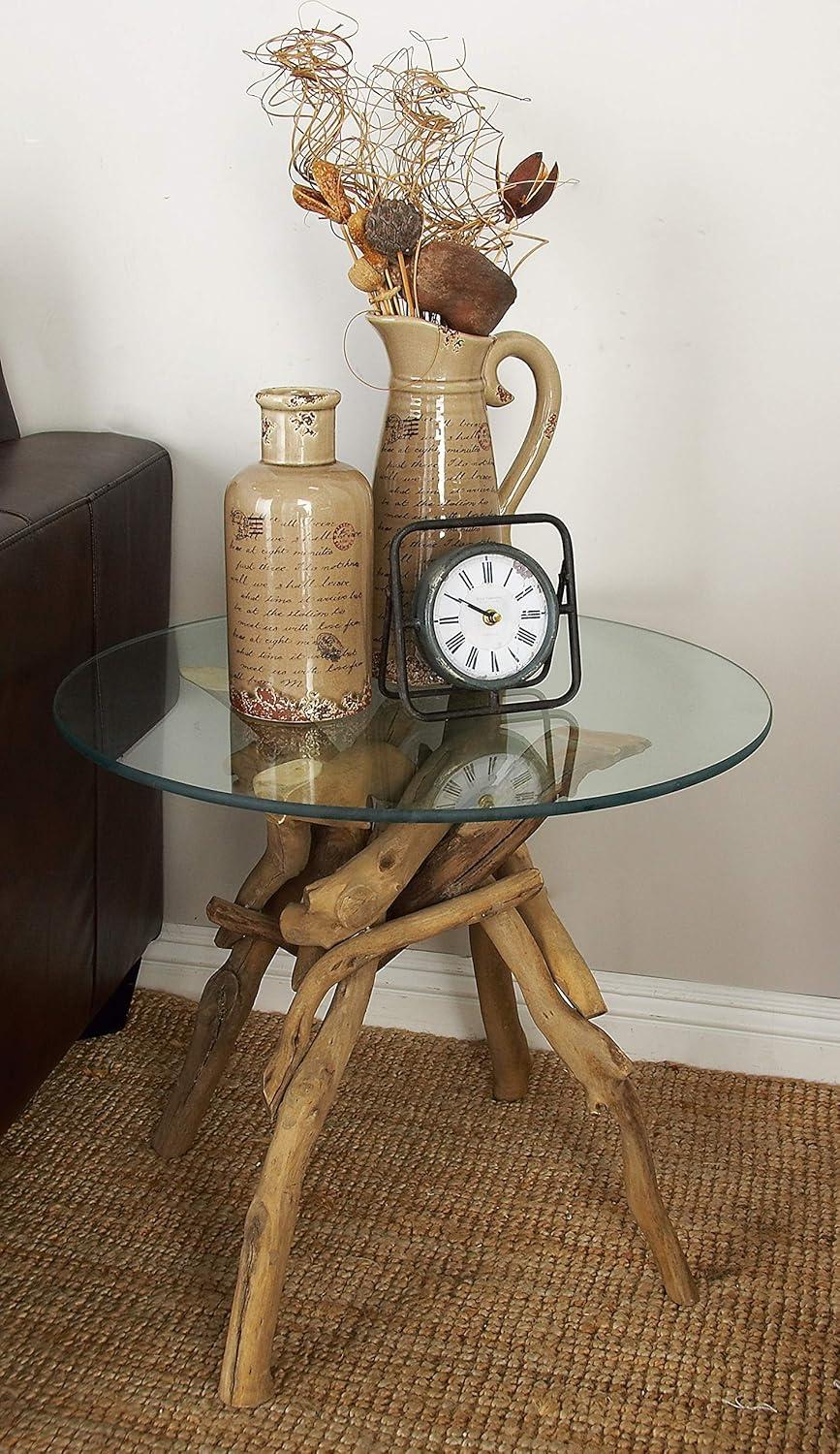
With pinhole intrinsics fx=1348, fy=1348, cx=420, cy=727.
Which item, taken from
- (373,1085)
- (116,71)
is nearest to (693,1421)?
(373,1085)

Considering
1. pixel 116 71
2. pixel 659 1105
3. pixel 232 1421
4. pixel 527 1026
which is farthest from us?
pixel 527 1026

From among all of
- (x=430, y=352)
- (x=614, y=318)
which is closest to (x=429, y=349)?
(x=430, y=352)

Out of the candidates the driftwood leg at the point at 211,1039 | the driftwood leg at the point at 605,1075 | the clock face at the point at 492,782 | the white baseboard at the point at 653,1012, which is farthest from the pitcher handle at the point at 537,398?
the white baseboard at the point at 653,1012

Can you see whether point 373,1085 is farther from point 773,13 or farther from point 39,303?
point 773,13

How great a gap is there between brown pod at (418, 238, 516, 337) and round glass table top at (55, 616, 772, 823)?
314mm

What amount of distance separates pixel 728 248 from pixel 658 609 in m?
0.37

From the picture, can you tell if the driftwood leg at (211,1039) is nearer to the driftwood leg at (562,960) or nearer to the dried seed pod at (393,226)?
the driftwood leg at (562,960)

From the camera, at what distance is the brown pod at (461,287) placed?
41.7 inches

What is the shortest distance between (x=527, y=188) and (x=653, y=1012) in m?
0.90

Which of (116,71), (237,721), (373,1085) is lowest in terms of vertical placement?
(373,1085)

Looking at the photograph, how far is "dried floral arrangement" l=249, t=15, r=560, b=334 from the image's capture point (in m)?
1.06

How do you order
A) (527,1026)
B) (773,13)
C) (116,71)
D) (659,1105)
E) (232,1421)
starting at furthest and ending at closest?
(527,1026), (659,1105), (116,71), (773,13), (232,1421)

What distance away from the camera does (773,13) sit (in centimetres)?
125

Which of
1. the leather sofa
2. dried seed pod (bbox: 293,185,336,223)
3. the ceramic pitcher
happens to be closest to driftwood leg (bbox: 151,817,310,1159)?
the leather sofa
